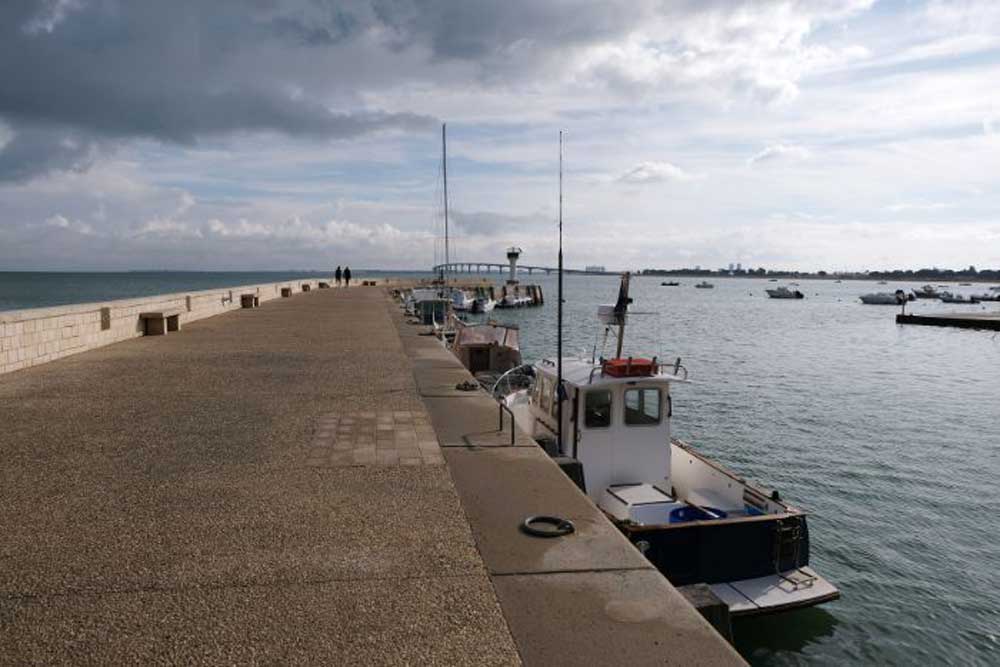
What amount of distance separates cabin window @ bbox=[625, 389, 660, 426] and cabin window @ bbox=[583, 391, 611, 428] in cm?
34

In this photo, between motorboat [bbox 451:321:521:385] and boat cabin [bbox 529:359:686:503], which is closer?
boat cabin [bbox 529:359:686:503]

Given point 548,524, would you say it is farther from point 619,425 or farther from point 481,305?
point 481,305

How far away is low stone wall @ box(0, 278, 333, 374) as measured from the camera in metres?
13.5

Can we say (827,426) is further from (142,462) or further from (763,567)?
(142,462)

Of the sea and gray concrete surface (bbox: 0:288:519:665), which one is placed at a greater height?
gray concrete surface (bbox: 0:288:519:665)

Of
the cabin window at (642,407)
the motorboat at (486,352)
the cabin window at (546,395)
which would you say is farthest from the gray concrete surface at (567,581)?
the motorboat at (486,352)

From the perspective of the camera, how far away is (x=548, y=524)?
6.12m

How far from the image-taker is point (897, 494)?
1691cm

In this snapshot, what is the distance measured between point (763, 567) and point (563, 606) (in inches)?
262

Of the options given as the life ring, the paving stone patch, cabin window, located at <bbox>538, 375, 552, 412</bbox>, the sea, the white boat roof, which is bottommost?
the sea

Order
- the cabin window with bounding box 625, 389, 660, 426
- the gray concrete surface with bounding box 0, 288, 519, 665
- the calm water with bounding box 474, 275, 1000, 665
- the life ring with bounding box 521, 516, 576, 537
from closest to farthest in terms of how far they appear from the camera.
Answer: the gray concrete surface with bounding box 0, 288, 519, 665 → the life ring with bounding box 521, 516, 576, 537 → the calm water with bounding box 474, 275, 1000, 665 → the cabin window with bounding box 625, 389, 660, 426

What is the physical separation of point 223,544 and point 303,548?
613 millimetres

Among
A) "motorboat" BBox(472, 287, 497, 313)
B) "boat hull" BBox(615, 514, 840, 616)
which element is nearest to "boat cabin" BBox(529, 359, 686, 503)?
"boat hull" BBox(615, 514, 840, 616)

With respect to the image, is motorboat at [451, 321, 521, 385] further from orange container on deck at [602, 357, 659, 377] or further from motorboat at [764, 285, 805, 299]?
motorboat at [764, 285, 805, 299]
